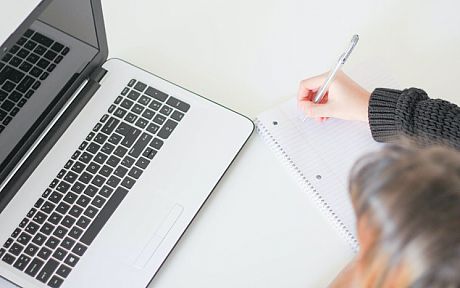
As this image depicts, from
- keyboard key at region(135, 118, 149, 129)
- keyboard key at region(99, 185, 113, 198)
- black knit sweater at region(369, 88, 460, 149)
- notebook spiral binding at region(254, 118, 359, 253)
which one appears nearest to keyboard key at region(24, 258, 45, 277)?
keyboard key at region(99, 185, 113, 198)

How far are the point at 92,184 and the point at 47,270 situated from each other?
116 millimetres

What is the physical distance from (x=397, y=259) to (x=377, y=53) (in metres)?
0.44

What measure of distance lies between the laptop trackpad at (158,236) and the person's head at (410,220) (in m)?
0.25

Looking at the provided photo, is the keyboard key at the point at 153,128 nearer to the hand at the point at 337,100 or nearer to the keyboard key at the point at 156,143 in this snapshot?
the keyboard key at the point at 156,143

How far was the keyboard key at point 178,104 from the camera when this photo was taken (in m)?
0.91

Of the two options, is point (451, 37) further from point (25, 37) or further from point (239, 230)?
point (25, 37)

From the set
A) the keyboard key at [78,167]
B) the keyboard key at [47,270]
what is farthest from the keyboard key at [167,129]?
the keyboard key at [47,270]

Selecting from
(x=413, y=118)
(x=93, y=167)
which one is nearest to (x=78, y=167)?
(x=93, y=167)

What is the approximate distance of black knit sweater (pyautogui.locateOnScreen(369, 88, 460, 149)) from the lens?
2.91 ft

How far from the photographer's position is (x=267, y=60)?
987mm

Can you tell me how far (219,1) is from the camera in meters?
1.03

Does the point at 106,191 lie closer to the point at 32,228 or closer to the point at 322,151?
the point at 32,228

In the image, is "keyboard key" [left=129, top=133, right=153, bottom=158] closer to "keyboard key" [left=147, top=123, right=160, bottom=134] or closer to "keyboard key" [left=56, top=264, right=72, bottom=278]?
"keyboard key" [left=147, top=123, right=160, bottom=134]

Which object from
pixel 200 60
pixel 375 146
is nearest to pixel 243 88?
pixel 200 60
